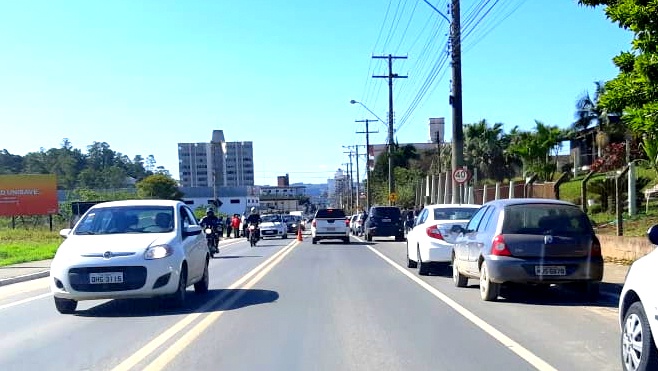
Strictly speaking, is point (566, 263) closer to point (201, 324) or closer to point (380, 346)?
point (380, 346)

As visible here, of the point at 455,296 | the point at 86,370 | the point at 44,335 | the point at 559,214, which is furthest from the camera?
the point at 455,296

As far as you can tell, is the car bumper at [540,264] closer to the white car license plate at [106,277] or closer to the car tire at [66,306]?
the white car license plate at [106,277]

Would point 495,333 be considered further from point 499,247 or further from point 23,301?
point 23,301

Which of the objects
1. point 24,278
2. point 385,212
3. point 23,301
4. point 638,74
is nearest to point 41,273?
point 24,278

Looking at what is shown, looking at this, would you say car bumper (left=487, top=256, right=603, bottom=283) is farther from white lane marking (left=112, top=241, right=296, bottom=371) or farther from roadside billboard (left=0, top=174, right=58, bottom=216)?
roadside billboard (left=0, top=174, right=58, bottom=216)

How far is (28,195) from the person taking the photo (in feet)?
184

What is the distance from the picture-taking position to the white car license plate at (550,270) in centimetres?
1196

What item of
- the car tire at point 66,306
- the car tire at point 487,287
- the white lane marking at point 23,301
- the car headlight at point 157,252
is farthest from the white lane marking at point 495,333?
the white lane marking at point 23,301

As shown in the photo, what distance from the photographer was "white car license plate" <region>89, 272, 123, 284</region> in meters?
11.3

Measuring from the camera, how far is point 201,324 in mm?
10539

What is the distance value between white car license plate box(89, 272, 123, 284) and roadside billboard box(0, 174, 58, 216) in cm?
4753

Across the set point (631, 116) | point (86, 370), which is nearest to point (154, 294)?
point (86, 370)

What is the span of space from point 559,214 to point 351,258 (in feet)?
41.6

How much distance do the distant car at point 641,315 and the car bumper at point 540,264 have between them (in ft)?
16.4
